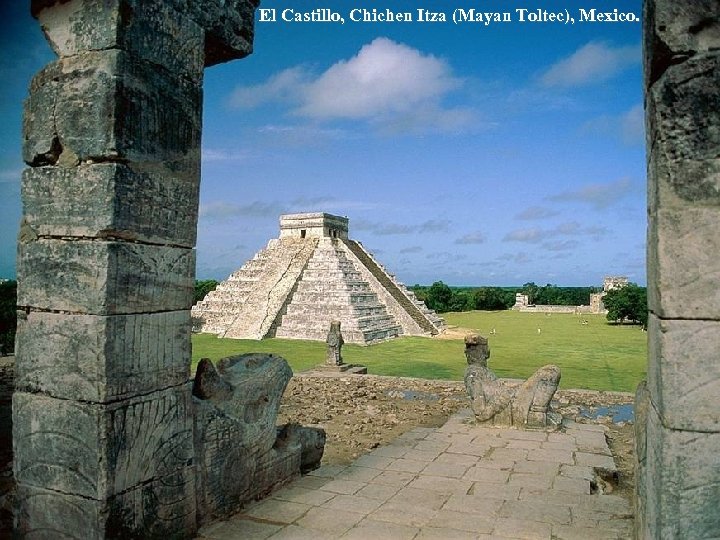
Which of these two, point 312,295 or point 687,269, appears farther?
point 312,295

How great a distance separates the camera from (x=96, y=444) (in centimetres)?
336

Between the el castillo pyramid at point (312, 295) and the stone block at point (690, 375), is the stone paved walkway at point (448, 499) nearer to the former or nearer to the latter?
the stone block at point (690, 375)

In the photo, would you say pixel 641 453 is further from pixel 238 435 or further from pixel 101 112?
pixel 101 112

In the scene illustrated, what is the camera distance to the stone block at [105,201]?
345 centimetres

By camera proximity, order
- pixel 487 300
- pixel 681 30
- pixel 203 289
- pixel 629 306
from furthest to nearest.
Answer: pixel 487 300 → pixel 203 289 → pixel 629 306 → pixel 681 30

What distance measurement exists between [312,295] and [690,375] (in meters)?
25.0

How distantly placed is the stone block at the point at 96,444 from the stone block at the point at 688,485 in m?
2.86

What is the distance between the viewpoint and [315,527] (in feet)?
13.3

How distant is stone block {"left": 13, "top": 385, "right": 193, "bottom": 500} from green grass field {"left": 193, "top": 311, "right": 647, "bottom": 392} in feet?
36.9

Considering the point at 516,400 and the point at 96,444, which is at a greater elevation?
the point at 96,444

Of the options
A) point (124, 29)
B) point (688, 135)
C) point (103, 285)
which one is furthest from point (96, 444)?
point (688, 135)

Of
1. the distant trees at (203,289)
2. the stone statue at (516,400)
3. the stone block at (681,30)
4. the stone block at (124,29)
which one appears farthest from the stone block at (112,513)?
the distant trees at (203,289)

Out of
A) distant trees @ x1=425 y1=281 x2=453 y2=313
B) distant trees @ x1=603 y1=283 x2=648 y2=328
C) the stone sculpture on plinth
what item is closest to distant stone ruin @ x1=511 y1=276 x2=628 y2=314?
distant trees @ x1=425 y1=281 x2=453 y2=313

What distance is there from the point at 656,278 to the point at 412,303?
27.7m
